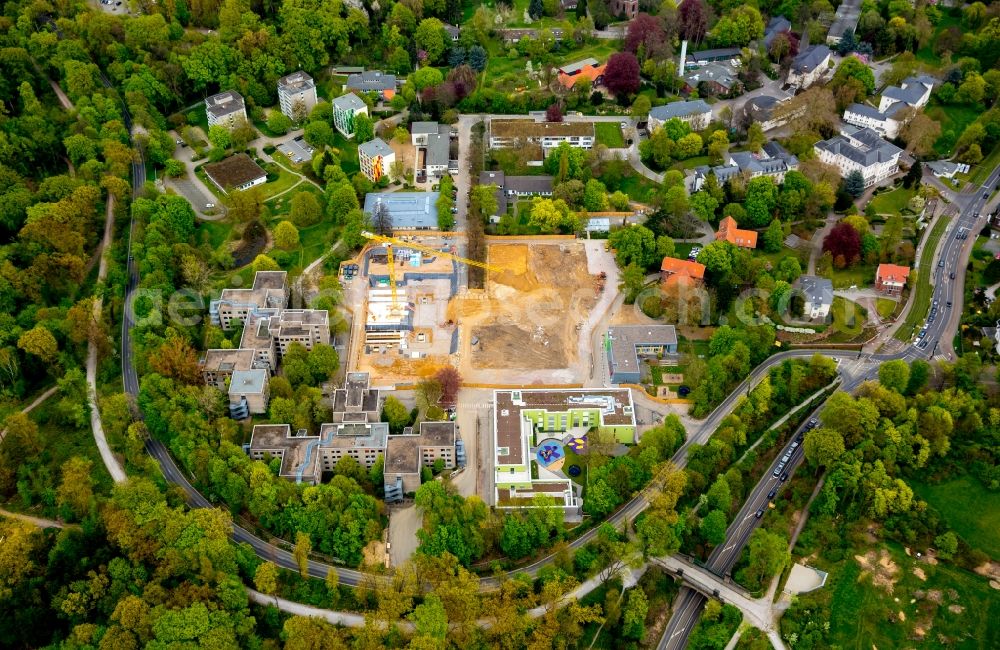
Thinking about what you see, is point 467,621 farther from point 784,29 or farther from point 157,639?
point 784,29

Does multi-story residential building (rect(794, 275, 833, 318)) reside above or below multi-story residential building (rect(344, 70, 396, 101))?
below

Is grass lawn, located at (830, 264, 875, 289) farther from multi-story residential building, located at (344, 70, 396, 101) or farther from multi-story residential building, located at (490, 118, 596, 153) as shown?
multi-story residential building, located at (344, 70, 396, 101)

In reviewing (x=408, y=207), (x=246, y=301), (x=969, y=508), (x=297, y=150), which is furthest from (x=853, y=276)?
(x=297, y=150)

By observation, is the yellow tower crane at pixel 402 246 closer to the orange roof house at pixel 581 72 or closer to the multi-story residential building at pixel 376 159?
the multi-story residential building at pixel 376 159

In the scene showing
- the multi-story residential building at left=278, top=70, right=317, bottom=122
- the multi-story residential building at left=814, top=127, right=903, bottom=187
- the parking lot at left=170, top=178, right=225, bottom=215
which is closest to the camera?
the parking lot at left=170, top=178, right=225, bottom=215

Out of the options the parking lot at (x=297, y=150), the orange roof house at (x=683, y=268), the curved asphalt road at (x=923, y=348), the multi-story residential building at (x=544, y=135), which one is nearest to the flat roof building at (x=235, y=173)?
the parking lot at (x=297, y=150)

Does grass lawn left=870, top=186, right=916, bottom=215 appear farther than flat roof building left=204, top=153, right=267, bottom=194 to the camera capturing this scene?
No

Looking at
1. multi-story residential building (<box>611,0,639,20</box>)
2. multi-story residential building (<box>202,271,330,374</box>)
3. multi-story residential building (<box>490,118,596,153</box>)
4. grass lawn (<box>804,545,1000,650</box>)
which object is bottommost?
grass lawn (<box>804,545,1000,650</box>)

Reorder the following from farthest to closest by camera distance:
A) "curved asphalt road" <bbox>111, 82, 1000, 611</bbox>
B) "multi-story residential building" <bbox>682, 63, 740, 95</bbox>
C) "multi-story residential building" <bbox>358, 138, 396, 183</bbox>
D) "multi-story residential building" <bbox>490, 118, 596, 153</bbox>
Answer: "multi-story residential building" <bbox>682, 63, 740, 95</bbox>, "multi-story residential building" <bbox>490, 118, 596, 153</bbox>, "multi-story residential building" <bbox>358, 138, 396, 183</bbox>, "curved asphalt road" <bbox>111, 82, 1000, 611</bbox>

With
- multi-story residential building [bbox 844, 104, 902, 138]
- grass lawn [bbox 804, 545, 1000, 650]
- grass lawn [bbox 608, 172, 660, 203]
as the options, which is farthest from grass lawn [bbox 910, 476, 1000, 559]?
multi-story residential building [bbox 844, 104, 902, 138]
